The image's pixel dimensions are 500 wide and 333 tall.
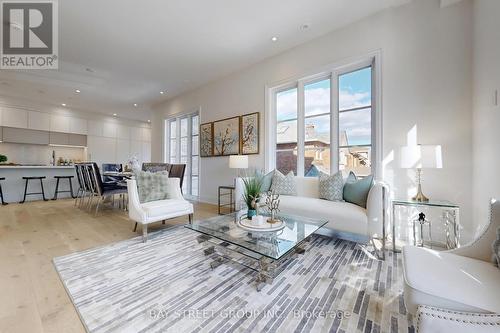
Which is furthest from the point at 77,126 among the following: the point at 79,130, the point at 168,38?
the point at 168,38

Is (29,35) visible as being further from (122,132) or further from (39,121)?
(122,132)

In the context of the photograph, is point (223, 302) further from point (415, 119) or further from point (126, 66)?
point (126, 66)

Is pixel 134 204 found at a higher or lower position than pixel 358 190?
lower

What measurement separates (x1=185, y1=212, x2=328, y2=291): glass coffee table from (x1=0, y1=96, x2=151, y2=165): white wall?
748 cm

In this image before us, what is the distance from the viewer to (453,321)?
827 millimetres

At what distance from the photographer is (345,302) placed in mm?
1444

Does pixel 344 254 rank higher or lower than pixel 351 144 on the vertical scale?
lower

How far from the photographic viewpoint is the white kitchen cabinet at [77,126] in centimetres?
695

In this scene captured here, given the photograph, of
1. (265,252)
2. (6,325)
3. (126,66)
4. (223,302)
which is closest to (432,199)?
(265,252)

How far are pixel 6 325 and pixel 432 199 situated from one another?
13.0ft

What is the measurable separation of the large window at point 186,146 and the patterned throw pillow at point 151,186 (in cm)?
263

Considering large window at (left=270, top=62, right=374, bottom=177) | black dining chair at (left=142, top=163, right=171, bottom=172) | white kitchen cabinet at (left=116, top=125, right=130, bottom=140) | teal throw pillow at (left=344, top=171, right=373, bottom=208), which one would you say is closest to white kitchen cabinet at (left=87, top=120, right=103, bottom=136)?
white kitchen cabinet at (left=116, top=125, right=130, bottom=140)

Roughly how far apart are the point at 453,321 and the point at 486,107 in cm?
221

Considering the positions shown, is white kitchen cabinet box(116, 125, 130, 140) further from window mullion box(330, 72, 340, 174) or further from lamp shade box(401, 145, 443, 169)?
lamp shade box(401, 145, 443, 169)
